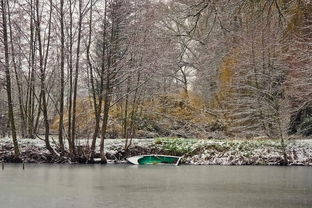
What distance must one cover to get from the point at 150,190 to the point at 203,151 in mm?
12602

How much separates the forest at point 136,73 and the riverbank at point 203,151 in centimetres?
46

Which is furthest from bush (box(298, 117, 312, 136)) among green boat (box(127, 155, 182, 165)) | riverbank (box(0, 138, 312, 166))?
green boat (box(127, 155, 182, 165))

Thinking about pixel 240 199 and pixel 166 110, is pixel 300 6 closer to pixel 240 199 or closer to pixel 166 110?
pixel 240 199

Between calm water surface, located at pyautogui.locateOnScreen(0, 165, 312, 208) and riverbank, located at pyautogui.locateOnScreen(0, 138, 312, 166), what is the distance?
226 inches

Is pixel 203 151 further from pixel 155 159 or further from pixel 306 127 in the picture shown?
pixel 306 127

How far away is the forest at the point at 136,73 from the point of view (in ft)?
81.3

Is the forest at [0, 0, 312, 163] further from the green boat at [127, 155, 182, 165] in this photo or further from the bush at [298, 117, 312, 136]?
the green boat at [127, 155, 182, 165]

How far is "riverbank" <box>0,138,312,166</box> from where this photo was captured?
2516 centimetres

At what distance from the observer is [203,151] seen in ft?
86.0

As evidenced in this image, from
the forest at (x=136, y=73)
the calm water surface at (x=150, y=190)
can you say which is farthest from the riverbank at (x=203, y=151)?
the calm water surface at (x=150, y=190)

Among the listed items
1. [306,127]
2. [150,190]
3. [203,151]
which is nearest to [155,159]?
[203,151]

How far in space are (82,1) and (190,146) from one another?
8.60 meters

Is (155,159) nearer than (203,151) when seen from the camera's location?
Yes

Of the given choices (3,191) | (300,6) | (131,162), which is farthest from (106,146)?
(300,6)
